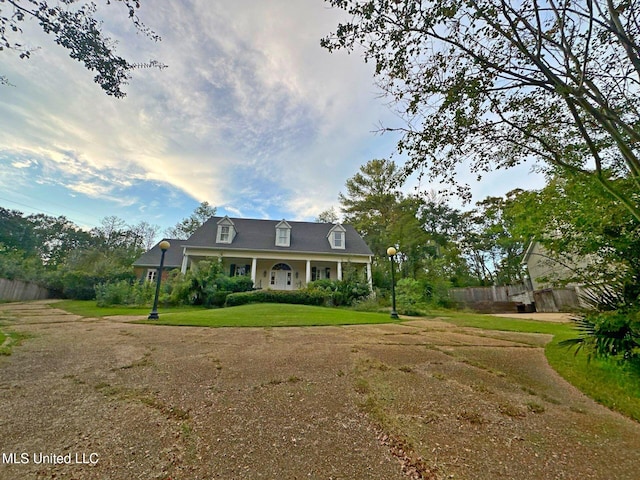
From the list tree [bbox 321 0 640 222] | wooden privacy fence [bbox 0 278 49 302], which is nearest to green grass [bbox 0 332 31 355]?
tree [bbox 321 0 640 222]

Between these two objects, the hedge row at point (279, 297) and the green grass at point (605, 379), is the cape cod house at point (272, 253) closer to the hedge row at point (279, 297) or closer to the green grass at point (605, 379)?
the hedge row at point (279, 297)

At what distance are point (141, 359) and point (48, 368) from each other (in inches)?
31.0

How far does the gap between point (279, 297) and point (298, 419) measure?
453 inches

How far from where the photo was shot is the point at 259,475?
3.88 feet

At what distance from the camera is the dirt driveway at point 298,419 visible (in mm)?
1253

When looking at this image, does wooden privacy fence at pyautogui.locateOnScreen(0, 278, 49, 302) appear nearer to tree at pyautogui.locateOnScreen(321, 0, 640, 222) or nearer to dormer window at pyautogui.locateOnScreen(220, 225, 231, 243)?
dormer window at pyautogui.locateOnScreen(220, 225, 231, 243)

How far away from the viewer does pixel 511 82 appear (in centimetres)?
404

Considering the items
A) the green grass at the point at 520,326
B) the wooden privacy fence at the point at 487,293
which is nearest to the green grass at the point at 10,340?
the green grass at the point at 520,326

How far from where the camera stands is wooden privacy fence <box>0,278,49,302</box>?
1344cm

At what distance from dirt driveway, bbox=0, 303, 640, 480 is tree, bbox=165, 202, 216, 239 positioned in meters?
27.0

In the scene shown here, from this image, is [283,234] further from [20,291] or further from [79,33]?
[20,291]

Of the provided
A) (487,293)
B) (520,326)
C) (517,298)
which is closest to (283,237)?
(520,326)

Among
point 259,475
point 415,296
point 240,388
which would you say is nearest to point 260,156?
point 415,296

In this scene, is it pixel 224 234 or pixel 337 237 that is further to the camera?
pixel 337 237
